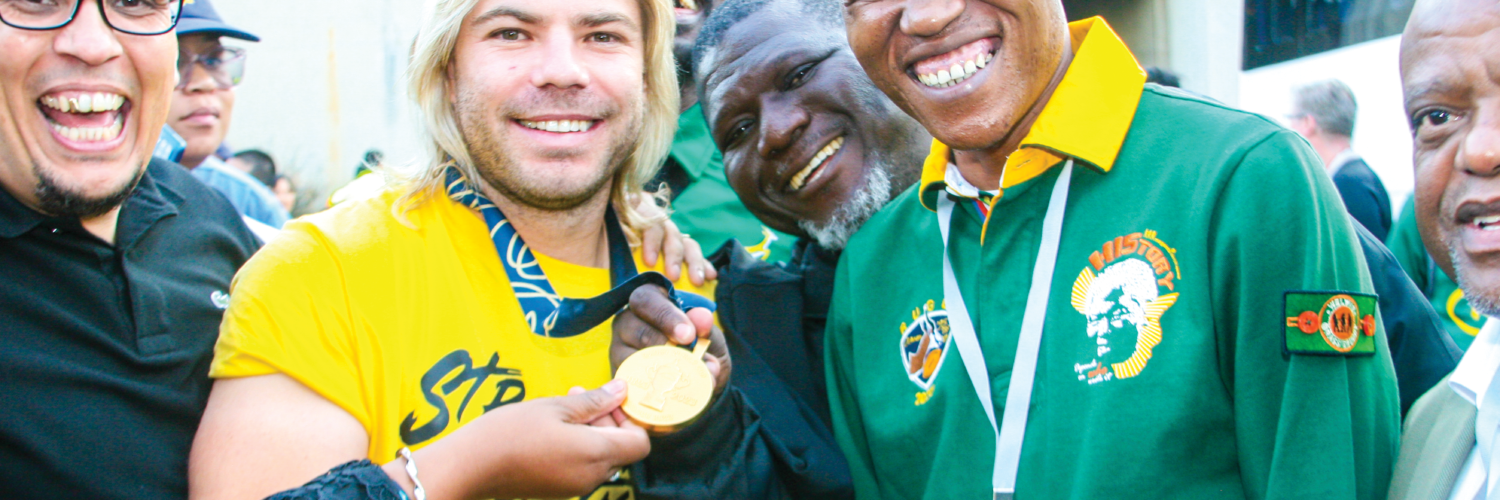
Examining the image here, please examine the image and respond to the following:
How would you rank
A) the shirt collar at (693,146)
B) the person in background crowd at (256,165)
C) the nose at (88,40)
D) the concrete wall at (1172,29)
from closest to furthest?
1. the nose at (88,40)
2. the shirt collar at (693,146)
3. the concrete wall at (1172,29)
4. the person in background crowd at (256,165)

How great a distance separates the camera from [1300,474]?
1899mm

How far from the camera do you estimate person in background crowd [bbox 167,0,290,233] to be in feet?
15.4

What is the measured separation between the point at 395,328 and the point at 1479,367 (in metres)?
2.24

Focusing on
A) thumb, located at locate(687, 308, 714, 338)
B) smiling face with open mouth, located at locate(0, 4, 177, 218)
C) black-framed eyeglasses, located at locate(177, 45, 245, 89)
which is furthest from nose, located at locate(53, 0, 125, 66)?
black-framed eyeglasses, located at locate(177, 45, 245, 89)

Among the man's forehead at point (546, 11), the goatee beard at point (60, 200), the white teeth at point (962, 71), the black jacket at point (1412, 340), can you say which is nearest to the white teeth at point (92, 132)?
the goatee beard at point (60, 200)

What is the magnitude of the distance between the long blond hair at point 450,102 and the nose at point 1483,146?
196cm

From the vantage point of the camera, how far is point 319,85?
11039 mm

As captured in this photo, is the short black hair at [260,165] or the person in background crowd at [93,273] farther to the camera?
the short black hair at [260,165]

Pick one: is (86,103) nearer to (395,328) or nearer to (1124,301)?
(395,328)

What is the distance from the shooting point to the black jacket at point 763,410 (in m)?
2.38

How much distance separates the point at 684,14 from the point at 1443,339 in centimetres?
332

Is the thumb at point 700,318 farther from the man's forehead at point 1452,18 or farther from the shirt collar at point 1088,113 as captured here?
the man's forehead at point 1452,18

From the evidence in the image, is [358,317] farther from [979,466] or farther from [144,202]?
[979,466]

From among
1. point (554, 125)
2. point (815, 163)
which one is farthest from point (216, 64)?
point (815, 163)
